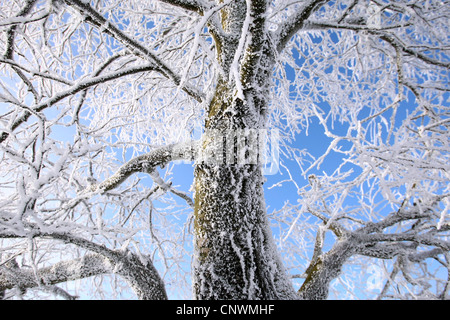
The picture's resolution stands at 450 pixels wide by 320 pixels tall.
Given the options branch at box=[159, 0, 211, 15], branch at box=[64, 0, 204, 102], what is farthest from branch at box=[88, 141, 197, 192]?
branch at box=[159, 0, 211, 15]

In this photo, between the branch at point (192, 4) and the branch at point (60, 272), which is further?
the branch at point (60, 272)

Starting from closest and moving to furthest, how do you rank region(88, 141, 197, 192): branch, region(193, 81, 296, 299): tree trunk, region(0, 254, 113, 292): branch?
region(193, 81, 296, 299): tree trunk → region(88, 141, 197, 192): branch → region(0, 254, 113, 292): branch

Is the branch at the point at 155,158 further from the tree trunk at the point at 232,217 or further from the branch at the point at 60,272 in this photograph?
the branch at the point at 60,272

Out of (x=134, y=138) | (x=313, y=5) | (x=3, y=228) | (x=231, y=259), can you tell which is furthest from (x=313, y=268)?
(x=134, y=138)

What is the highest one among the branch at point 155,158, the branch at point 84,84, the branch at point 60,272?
the branch at point 84,84

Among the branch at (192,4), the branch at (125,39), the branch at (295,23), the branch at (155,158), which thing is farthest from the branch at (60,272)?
the branch at (295,23)

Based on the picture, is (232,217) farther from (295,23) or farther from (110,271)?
(295,23)

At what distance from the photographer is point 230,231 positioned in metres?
1.82

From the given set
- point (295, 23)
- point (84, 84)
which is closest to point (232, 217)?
point (84, 84)

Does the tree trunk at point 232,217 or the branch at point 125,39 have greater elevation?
the branch at point 125,39

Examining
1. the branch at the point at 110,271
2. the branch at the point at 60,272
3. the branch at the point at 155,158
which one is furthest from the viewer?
the branch at the point at 60,272

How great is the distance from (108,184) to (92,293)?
295 cm

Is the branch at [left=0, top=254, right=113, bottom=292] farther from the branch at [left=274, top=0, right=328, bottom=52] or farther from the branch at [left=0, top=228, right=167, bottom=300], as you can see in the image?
the branch at [left=274, top=0, right=328, bottom=52]

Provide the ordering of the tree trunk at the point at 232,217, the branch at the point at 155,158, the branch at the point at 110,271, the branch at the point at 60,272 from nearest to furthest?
the tree trunk at the point at 232,217
the branch at the point at 155,158
the branch at the point at 110,271
the branch at the point at 60,272
